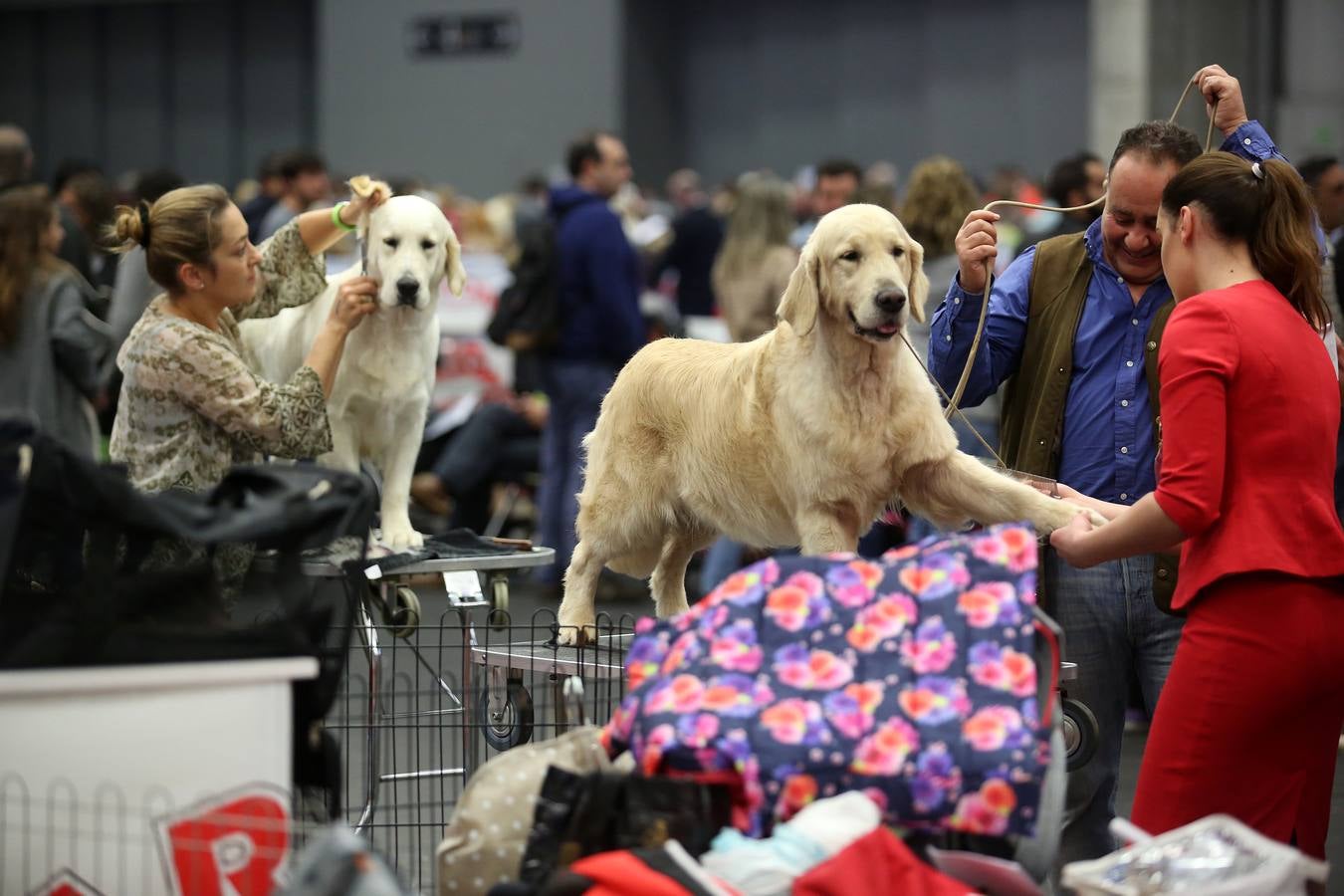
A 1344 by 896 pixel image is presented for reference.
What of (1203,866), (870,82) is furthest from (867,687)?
(870,82)

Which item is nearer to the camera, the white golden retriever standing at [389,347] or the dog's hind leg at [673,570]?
the dog's hind leg at [673,570]

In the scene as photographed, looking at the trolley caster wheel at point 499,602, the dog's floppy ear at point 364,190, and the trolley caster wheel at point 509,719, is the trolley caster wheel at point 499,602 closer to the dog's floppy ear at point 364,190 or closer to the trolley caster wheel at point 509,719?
the trolley caster wheel at point 509,719

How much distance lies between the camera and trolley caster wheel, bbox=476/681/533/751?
136 inches

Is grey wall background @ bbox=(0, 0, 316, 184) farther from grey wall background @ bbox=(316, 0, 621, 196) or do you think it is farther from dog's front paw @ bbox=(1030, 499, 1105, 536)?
dog's front paw @ bbox=(1030, 499, 1105, 536)

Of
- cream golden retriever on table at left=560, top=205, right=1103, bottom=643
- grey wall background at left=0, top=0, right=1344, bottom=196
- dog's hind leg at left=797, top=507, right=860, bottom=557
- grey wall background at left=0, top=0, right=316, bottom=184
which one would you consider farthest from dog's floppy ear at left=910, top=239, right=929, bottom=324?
grey wall background at left=0, top=0, right=316, bottom=184

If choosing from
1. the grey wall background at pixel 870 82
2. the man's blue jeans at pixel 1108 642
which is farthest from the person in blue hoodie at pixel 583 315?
the grey wall background at pixel 870 82

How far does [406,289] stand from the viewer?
375 centimetres

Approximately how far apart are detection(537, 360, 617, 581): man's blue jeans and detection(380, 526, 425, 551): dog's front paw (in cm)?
348

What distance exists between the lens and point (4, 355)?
5531mm

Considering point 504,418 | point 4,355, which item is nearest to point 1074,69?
point 504,418

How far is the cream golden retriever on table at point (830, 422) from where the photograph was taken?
2.90 metres

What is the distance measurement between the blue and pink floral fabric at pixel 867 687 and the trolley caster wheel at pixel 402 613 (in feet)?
4.18

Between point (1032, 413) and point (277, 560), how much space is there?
1.59m

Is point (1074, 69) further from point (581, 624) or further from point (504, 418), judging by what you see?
point (581, 624)
